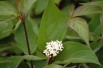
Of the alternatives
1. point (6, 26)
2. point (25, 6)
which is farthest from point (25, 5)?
point (6, 26)

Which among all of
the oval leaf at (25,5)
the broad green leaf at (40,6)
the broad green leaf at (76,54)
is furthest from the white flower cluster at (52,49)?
the broad green leaf at (40,6)

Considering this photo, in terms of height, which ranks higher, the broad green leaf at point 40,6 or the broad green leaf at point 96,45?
the broad green leaf at point 40,6

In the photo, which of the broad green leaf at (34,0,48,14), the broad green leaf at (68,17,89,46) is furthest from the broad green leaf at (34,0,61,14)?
the broad green leaf at (68,17,89,46)

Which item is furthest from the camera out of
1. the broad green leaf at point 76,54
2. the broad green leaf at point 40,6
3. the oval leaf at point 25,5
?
Answer: the broad green leaf at point 40,6

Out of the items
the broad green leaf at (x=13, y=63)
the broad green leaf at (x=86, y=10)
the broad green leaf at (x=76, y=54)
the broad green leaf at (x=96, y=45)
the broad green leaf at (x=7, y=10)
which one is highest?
the broad green leaf at (x=7, y=10)

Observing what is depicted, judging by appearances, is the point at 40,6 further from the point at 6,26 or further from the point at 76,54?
the point at 76,54

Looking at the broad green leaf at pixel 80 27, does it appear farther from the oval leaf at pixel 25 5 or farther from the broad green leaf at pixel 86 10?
the oval leaf at pixel 25 5
